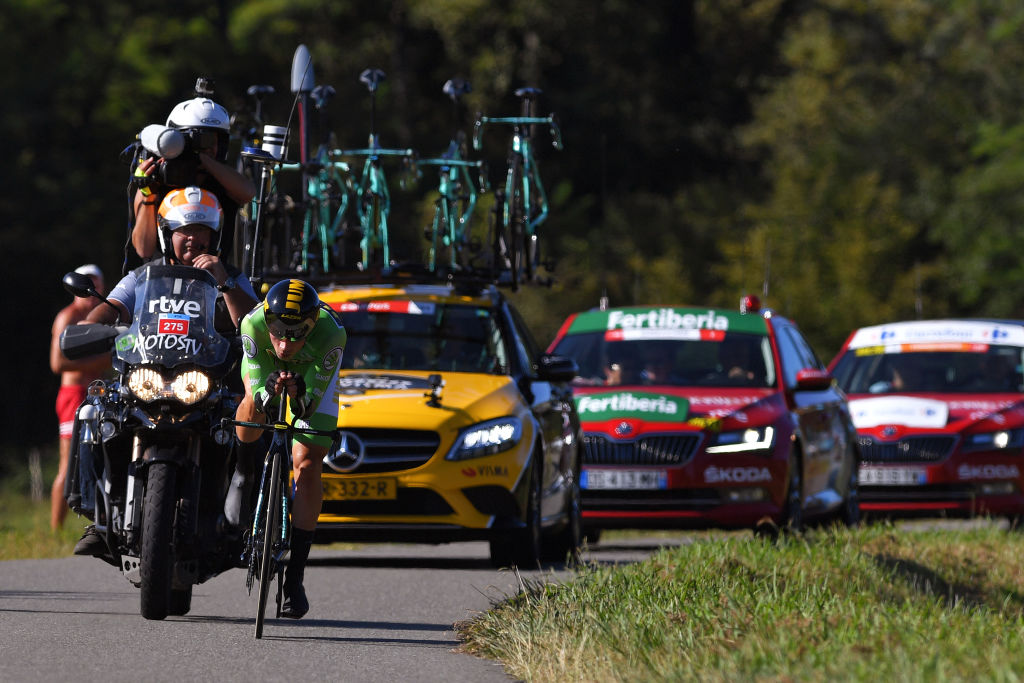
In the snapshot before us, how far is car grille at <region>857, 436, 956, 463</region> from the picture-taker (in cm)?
1736

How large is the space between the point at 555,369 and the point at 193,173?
3455 millimetres

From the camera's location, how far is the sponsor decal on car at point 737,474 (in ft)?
47.9

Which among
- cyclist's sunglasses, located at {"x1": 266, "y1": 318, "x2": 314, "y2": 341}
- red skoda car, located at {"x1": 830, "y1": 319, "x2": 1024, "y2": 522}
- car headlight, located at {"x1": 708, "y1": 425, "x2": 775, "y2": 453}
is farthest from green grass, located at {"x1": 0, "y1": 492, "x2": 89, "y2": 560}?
red skoda car, located at {"x1": 830, "y1": 319, "x2": 1024, "y2": 522}

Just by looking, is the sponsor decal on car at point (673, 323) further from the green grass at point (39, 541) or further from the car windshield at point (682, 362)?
the green grass at point (39, 541)

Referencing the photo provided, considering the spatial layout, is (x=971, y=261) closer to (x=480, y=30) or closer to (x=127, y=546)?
(x=480, y=30)

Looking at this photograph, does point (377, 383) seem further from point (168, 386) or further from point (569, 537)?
point (168, 386)

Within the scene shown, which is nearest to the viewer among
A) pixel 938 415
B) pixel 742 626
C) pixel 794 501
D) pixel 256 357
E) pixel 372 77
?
pixel 742 626

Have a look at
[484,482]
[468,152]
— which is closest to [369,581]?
[484,482]

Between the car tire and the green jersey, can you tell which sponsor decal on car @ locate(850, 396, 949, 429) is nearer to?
the car tire

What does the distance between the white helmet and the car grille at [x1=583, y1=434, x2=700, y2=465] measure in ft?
17.3

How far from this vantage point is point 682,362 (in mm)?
15742

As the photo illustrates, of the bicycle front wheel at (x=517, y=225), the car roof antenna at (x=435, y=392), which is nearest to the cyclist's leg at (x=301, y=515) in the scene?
the car roof antenna at (x=435, y=392)

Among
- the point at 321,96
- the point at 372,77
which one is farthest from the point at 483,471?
the point at 372,77

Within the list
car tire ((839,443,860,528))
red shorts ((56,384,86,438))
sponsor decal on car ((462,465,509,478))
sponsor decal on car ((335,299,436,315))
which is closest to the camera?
sponsor decal on car ((462,465,509,478))
